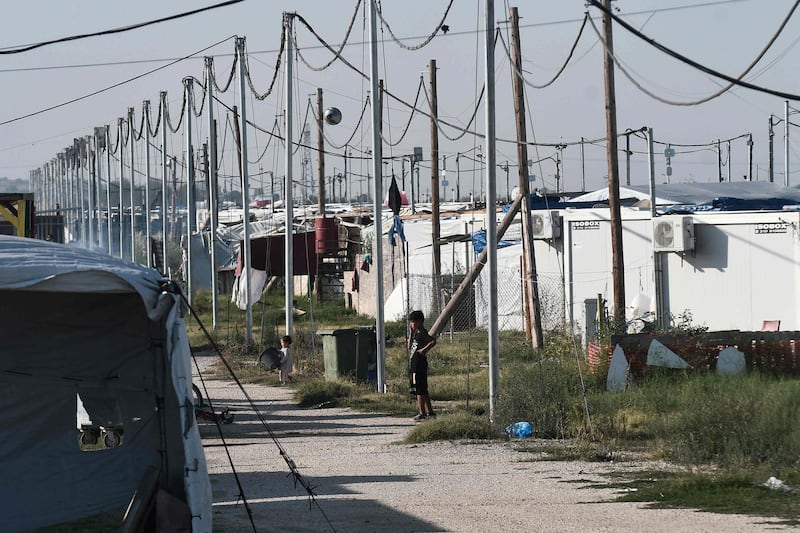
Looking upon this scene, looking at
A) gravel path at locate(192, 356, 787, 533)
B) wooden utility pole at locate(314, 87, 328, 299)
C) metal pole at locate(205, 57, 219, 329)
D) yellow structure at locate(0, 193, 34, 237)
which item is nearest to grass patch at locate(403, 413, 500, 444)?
gravel path at locate(192, 356, 787, 533)

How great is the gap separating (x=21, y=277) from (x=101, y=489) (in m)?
2.99

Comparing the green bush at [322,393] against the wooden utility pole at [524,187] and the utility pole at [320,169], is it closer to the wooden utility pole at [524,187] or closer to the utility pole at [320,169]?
the wooden utility pole at [524,187]

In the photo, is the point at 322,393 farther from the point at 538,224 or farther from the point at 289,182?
the point at 538,224

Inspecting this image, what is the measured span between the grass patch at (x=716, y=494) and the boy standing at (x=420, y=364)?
5639mm

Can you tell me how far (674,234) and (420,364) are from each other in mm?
11606

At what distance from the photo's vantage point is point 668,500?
10820 mm

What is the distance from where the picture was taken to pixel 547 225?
30953 mm

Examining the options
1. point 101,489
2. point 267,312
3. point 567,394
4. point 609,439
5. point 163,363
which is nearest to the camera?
point 163,363

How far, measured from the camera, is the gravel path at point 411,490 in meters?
10.1

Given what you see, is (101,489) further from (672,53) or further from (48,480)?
(672,53)

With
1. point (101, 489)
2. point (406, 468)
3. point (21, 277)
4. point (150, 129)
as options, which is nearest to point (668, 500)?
point (406, 468)

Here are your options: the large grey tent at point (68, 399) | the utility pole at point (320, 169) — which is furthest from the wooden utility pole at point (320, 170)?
the large grey tent at point (68, 399)

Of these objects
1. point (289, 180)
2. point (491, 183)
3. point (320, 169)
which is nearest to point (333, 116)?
point (289, 180)

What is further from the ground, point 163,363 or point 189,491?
point 163,363
